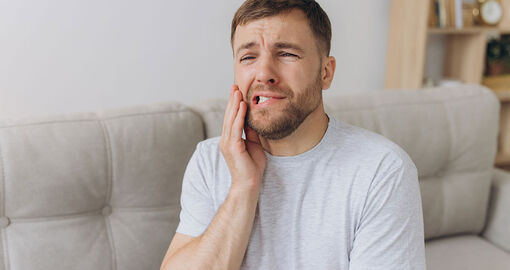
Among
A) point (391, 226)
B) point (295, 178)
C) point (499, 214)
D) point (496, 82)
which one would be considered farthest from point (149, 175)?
point (496, 82)

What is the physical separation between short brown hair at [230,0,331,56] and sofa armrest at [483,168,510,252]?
1046mm

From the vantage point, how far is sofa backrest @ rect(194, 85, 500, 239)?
1.62 metres

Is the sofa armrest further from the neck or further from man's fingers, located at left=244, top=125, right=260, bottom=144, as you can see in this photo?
man's fingers, located at left=244, top=125, right=260, bottom=144

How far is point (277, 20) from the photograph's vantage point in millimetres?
1067

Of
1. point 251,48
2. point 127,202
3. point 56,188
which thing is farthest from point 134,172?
point 251,48

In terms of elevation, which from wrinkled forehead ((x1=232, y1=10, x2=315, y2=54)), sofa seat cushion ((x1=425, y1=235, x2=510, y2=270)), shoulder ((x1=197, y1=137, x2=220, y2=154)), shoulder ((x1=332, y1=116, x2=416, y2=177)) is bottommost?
sofa seat cushion ((x1=425, y1=235, x2=510, y2=270))

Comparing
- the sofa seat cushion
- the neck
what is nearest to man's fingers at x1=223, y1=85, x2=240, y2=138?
the neck

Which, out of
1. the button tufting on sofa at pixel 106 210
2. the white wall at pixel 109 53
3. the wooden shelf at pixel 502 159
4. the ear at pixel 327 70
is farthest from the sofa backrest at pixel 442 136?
the wooden shelf at pixel 502 159

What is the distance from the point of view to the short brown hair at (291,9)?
1.07 m

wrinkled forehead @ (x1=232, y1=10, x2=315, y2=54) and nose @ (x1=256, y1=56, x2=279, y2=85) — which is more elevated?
wrinkled forehead @ (x1=232, y1=10, x2=315, y2=54)

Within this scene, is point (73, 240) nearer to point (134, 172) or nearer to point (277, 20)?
point (134, 172)

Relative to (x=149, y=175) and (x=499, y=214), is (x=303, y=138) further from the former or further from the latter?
(x=499, y=214)

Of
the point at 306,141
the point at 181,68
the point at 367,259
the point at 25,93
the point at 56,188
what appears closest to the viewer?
the point at 367,259

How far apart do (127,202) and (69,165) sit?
0.64 feet
